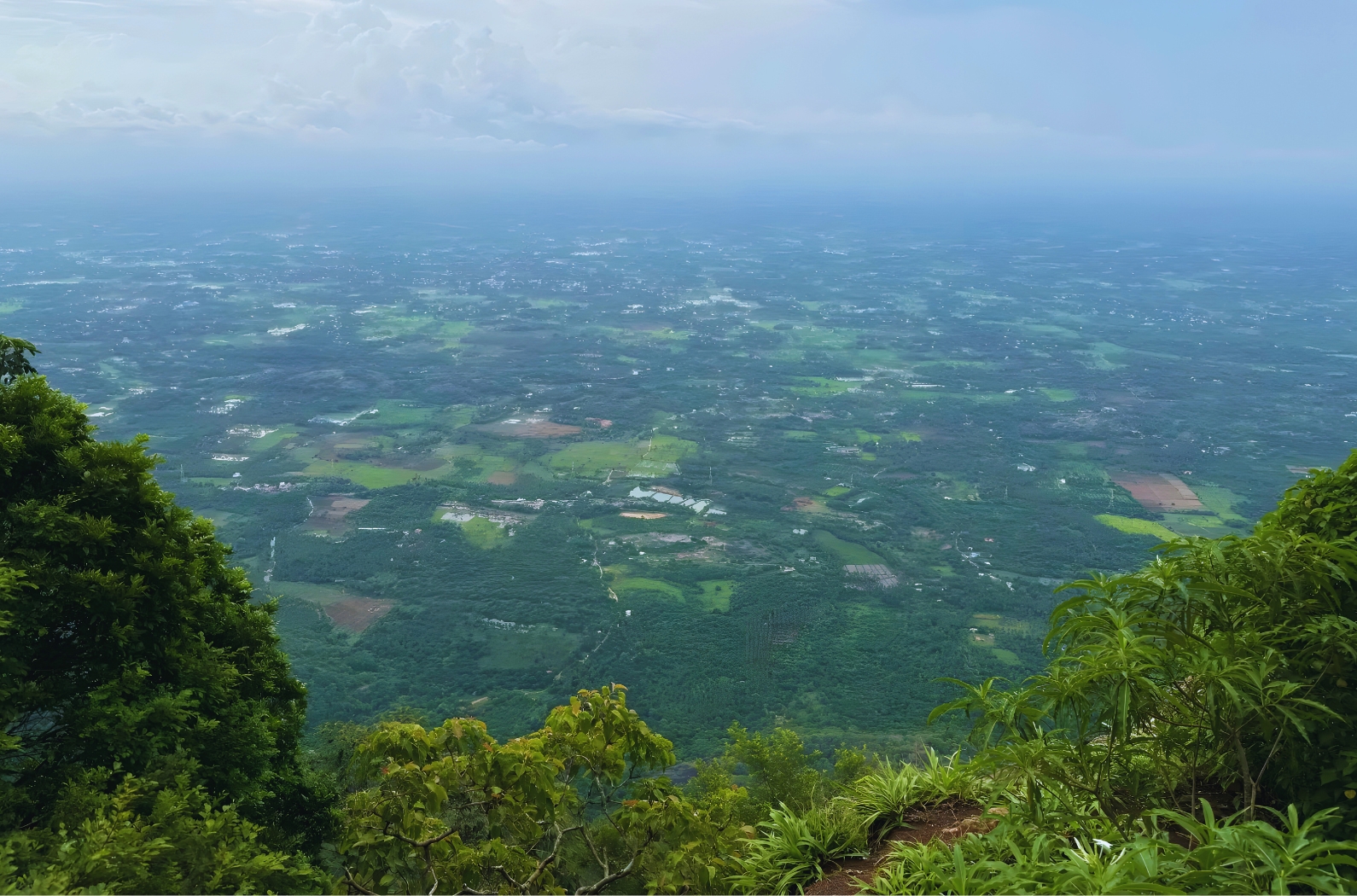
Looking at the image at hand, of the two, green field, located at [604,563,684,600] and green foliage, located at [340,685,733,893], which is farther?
green field, located at [604,563,684,600]

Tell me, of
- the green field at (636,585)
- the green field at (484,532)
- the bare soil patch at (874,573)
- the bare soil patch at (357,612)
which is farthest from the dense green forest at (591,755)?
the green field at (484,532)

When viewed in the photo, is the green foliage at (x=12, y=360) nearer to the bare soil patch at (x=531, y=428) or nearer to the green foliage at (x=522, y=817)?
the green foliage at (x=522, y=817)

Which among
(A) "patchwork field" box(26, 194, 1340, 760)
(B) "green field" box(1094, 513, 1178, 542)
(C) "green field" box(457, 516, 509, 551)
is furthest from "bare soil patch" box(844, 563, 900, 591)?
(C) "green field" box(457, 516, 509, 551)

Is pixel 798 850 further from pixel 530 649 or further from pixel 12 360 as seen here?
pixel 530 649

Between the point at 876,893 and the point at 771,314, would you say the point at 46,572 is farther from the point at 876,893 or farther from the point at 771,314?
the point at 771,314

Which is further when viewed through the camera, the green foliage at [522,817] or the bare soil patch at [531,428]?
the bare soil patch at [531,428]

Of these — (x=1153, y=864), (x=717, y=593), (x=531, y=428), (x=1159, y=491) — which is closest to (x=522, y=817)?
(x=1153, y=864)

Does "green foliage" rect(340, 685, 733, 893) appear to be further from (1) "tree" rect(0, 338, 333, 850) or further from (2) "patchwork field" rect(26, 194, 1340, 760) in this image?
(2) "patchwork field" rect(26, 194, 1340, 760)
